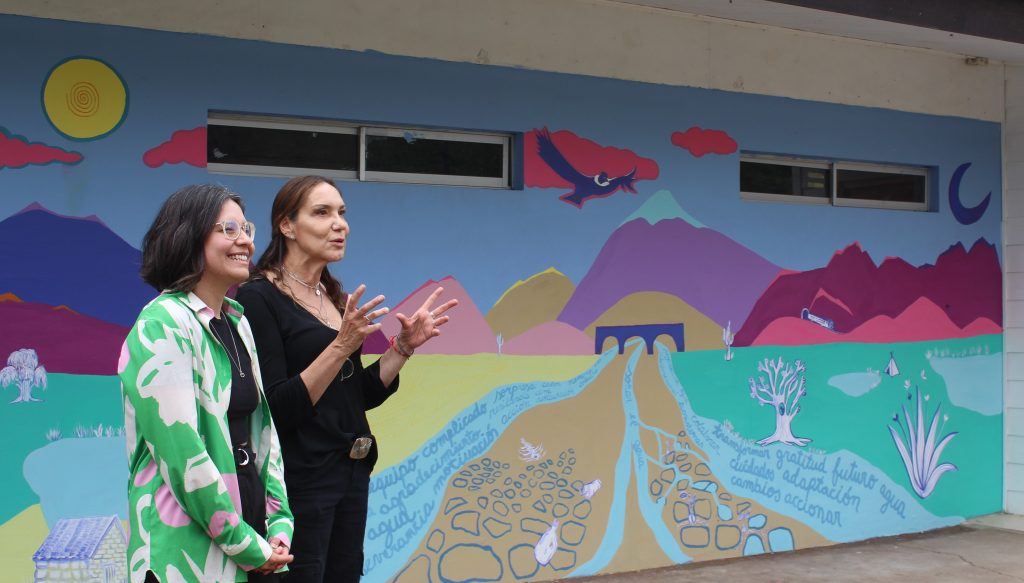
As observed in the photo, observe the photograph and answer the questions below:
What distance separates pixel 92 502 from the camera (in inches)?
191

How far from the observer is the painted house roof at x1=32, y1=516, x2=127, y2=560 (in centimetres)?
470

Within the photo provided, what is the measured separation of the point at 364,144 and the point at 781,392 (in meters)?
3.13

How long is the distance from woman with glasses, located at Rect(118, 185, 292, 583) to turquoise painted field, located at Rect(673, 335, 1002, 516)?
409 cm

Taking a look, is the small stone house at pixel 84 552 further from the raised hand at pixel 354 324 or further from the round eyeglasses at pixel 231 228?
the round eyeglasses at pixel 231 228

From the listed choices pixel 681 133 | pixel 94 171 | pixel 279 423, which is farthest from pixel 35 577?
pixel 681 133

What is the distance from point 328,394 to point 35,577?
2.28 m

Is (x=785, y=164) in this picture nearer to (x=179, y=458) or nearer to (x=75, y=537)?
(x=75, y=537)

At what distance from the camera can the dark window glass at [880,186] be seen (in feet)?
24.5

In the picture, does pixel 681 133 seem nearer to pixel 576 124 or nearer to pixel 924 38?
pixel 576 124

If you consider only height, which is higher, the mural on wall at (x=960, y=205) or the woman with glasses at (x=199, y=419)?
the mural on wall at (x=960, y=205)

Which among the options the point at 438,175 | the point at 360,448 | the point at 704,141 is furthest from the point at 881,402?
the point at 360,448

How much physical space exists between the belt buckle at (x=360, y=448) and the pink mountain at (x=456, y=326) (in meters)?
2.36

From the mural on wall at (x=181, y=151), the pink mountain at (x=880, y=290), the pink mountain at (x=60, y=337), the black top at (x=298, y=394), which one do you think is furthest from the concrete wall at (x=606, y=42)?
the black top at (x=298, y=394)

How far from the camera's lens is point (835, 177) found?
738 centimetres
